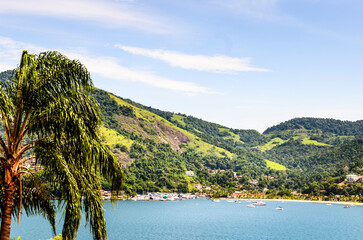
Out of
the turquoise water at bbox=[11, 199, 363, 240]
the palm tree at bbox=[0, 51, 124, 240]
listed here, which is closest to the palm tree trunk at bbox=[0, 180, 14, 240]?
the palm tree at bbox=[0, 51, 124, 240]

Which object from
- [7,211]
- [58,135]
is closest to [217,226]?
[7,211]

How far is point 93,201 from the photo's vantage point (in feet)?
37.7

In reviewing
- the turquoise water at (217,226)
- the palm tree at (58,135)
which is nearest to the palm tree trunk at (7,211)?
the palm tree at (58,135)

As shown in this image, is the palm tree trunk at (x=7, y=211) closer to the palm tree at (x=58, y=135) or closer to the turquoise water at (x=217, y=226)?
the palm tree at (x=58, y=135)

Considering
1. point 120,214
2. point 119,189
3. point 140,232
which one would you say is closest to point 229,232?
point 140,232

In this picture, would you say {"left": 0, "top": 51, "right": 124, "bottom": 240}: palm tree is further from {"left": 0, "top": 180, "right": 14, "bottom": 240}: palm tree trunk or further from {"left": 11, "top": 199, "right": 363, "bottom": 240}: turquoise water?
{"left": 11, "top": 199, "right": 363, "bottom": 240}: turquoise water

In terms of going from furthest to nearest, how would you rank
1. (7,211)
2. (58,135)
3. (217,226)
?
(217,226) → (58,135) → (7,211)

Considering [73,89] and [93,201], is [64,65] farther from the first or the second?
[93,201]

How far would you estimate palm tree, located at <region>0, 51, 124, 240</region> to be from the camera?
11.1 metres

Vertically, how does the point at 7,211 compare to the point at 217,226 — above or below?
above

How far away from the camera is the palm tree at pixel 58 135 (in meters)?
11.1

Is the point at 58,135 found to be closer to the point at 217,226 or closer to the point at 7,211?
the point at 7,211

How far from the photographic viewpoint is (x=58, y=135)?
11.7 metres

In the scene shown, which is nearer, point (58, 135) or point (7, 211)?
point (7, 211)
